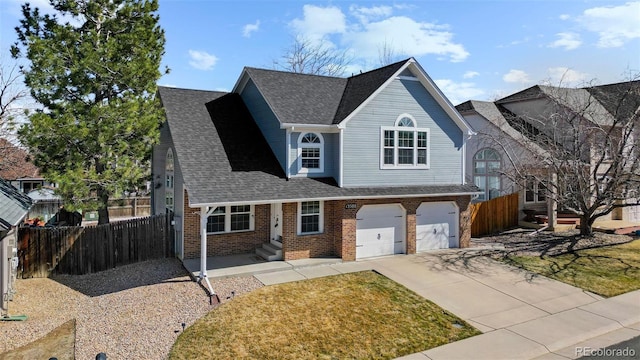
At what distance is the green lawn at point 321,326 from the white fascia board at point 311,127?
5.90m

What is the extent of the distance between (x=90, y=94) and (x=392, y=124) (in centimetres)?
1240

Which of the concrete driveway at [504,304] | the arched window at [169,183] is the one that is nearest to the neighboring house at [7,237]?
the arched window at [169,183]

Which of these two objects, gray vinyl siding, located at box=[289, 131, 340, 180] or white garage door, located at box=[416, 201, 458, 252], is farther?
white garage door, located at box=[416, 201, 458, 252]

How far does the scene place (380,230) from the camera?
1647cm

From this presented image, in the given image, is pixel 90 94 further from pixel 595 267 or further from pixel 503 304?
pixel 595 267

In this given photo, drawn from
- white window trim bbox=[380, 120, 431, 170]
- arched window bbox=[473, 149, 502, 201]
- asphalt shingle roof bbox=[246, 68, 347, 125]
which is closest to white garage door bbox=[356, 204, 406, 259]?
white window trim bbox=[380, 120, 431, 170]

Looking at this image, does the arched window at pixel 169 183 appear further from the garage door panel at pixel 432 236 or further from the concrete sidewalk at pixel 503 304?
the garage door panel at pixel 432 236

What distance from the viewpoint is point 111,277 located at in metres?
14.0

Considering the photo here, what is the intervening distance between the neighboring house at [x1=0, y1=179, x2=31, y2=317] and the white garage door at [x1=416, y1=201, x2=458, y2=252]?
14106 millimetres

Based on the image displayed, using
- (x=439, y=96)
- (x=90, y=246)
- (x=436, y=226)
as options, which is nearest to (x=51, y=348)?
(x=90, y=246)

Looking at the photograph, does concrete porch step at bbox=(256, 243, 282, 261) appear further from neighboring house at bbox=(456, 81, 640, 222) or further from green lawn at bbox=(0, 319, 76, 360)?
neighboring house at bbox=(456, 81, 640, 222)

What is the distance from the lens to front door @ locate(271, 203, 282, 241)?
16.0m

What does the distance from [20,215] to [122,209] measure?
21218 mm

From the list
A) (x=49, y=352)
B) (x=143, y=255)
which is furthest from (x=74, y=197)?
(x=49, y=352)
